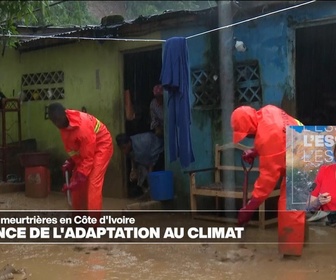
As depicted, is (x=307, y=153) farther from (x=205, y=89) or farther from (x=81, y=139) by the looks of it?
(x=205, y=89)

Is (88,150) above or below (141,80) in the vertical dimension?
below

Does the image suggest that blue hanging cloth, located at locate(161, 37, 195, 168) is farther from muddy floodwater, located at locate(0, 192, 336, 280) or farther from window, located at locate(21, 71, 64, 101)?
window, located at locate(21, 71, 64, 101)

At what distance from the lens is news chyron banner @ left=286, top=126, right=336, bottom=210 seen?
4312 millimetres

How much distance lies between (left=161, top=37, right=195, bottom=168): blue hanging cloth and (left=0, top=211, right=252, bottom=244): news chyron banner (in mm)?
751

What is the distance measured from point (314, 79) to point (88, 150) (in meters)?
3.00

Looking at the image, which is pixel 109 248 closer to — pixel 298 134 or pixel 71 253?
pixel 71 253

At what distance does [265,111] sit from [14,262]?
257 cm

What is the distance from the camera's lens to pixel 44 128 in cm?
881

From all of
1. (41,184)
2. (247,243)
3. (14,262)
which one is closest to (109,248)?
(14,262)

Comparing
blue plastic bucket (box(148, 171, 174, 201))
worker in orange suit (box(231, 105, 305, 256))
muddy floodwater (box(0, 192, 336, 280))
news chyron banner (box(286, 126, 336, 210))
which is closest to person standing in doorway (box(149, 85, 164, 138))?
blue plastic bucket (box(148, 171, 174, 201))

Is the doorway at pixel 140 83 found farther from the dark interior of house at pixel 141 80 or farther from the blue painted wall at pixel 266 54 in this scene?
the blue painted wall at pixel 266 54

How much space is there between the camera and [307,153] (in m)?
4.32

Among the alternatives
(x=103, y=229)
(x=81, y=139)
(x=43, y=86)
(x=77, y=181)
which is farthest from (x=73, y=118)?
(x=43, y=86)

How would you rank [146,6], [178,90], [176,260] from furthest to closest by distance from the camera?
[146,6] → [178,90] → [176,260]
